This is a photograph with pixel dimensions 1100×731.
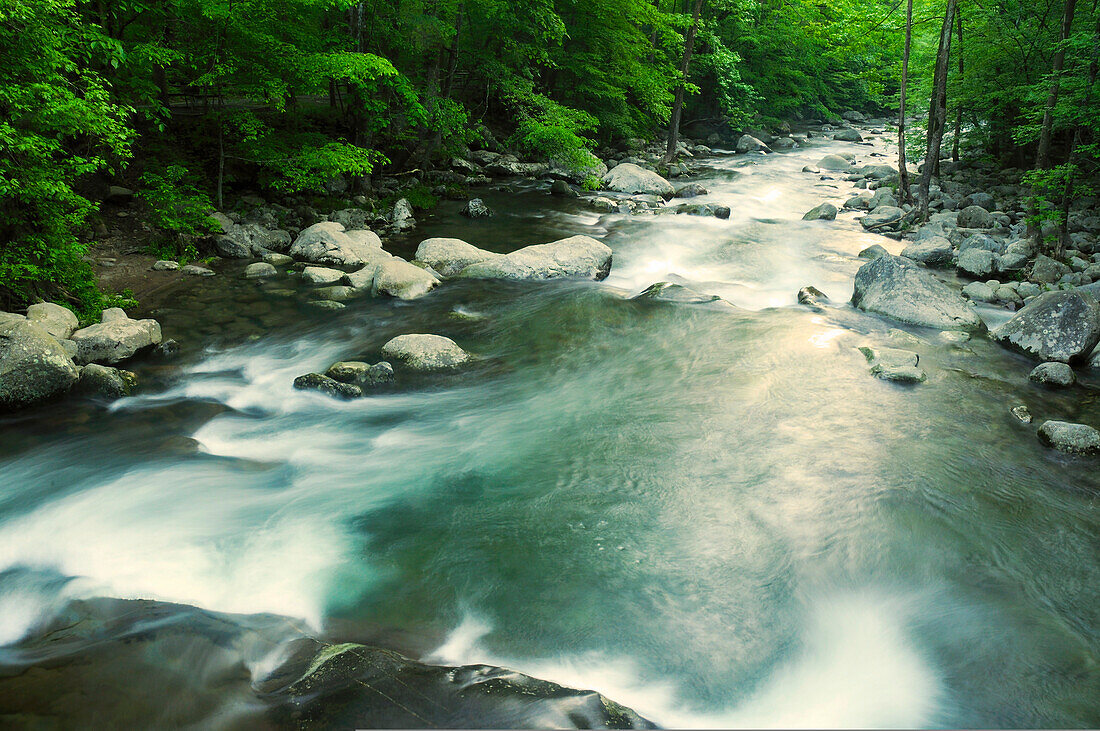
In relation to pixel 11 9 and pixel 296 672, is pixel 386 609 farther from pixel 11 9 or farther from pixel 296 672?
pixel 11 9

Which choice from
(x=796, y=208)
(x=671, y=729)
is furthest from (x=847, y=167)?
(x=671, y=729)

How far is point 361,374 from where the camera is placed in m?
7.45

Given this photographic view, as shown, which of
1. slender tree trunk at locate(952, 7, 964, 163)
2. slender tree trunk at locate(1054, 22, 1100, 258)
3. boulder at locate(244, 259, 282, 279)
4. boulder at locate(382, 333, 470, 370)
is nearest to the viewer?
boulder at locate(382, 333, 470, 370)

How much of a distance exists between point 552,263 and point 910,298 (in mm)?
5813

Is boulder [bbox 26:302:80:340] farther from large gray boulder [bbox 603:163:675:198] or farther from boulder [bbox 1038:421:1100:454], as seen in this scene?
large gray boulder [bbox 603:163:675:198]

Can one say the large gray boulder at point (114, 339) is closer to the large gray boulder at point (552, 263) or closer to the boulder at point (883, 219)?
the large gray boulder at point (552, 263)

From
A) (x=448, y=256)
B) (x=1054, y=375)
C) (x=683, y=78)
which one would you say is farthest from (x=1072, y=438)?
(x=683, y=78)

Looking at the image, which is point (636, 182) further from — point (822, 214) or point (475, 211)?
point (475, 211)

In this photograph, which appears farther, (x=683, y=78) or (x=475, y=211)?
(x=683, y=78)

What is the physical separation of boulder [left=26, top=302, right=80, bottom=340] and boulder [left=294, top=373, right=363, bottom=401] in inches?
106

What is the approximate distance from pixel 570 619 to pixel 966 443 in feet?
15.5

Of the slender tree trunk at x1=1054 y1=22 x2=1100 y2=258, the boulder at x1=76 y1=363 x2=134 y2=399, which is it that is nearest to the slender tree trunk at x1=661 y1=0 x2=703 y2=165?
the slender tree trunk at x1=1054 y1=22 x2=1100 y2=258

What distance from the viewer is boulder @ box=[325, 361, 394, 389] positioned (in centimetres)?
741

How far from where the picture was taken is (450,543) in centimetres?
484
